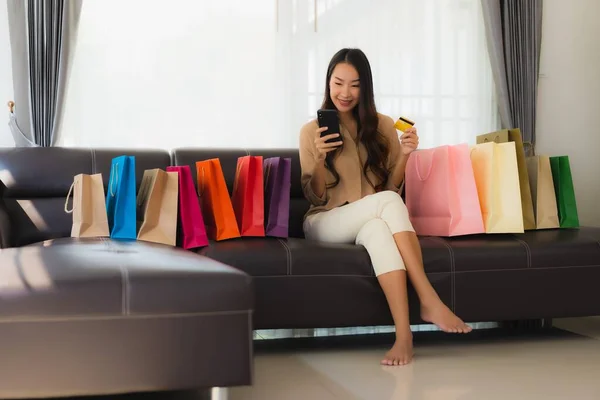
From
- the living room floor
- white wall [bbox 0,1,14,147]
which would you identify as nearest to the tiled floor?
the living room floor

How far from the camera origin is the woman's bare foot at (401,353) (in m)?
2.59

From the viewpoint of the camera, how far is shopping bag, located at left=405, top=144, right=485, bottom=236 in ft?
9.97

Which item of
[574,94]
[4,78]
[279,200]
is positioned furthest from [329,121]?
[574,94]

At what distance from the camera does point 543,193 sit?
3303 millimetres

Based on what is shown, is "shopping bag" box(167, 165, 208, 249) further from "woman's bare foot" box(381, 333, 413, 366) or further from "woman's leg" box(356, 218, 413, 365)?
"woman's bare foot" box(381, 333, 413, 366)

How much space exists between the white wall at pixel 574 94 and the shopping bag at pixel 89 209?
253 cm

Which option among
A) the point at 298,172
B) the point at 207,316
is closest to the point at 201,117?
the point at 298,172

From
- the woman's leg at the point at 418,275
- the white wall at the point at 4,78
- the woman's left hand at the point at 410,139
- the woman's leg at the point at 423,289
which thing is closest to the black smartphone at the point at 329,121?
the woman's left hand at the point at 410,139

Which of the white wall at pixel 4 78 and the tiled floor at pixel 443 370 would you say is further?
the white wall at pixel 4 78

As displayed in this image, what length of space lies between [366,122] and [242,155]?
603 millimetres

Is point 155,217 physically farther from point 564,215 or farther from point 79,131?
point 564,215

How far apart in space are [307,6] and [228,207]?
143 centimetres

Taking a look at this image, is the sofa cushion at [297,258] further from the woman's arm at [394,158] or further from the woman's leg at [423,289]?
the woman's arm at [394,158]

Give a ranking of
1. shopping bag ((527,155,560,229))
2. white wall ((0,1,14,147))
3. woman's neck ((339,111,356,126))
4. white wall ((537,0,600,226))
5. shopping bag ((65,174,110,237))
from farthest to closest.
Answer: white wall ((537,0,600,226))
white wall ((0,1,14,147))
shopping bag ((527,155,560,229))
woman's neck ((339,111,356,126))
shopping bag ((65,174,110,237))
